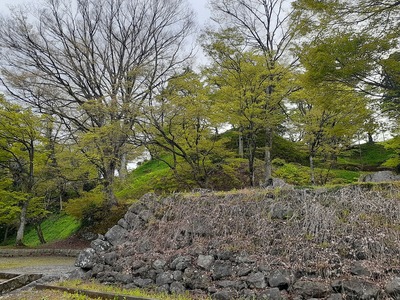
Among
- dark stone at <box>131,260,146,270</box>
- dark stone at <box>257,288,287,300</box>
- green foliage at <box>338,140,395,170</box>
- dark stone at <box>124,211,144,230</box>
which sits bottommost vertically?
dark stone at <box>257,288,287,300</box>

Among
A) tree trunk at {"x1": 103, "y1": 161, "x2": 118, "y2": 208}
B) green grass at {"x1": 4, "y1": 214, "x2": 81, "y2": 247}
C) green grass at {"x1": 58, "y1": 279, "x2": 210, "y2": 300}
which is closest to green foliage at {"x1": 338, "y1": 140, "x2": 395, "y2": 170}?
tree trunk at {"x1": 103, "y1": 161, "x2": 118, "y2": 208}

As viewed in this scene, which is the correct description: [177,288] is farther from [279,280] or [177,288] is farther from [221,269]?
[279,280]

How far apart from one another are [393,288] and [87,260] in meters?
6.02

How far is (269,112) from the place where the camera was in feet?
42.2

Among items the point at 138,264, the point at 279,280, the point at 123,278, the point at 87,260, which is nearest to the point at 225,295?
the point at 279,280

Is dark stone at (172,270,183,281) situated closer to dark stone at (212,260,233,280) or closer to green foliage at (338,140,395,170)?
dark stone at (212,260,233,280)

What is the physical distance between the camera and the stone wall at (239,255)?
4.68 m

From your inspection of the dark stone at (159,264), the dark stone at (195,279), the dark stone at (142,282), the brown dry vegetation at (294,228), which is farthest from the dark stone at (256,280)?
the dark stone at (142,282)

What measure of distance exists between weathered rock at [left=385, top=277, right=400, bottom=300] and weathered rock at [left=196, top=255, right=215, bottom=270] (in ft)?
9.12

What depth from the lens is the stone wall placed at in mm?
4676

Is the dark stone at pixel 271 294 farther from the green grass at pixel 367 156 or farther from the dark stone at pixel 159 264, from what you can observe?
the green grass at pixel 367 156

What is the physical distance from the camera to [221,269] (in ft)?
18.7

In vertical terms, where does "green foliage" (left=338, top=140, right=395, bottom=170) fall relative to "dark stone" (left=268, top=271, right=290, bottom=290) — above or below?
above

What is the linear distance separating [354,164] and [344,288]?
57.7 ft
